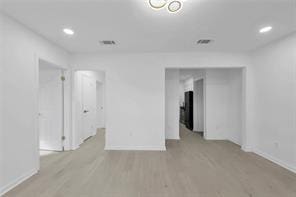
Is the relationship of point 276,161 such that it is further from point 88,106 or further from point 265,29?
point 88,106

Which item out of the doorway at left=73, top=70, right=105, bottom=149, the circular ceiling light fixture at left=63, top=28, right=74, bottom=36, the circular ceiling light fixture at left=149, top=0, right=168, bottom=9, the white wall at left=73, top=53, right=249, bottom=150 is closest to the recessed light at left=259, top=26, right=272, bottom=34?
the white wall at left=73, top=53, right=249, bottom=150

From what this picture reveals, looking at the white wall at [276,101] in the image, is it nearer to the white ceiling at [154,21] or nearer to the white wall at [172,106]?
the white ceiling at [154,21]

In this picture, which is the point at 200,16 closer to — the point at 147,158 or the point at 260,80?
the point at 260,80

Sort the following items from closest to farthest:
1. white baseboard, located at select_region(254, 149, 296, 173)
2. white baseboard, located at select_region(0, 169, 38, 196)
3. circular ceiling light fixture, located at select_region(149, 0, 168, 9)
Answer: circular ceiling light fixture, located at select_region(149, 0, 168, 9), white baseboard, located at select_region(0, 169, 38, 196), white baseboard, located at select_region(254, 149, 296, 173)

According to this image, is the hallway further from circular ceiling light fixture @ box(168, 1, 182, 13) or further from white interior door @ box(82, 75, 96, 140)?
circular ceiling light fixture @ box(168, 1, 182, 13)

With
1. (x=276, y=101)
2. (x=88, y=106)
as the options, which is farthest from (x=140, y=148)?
(x=276, y=101)

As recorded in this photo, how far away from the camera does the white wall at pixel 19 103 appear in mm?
2428

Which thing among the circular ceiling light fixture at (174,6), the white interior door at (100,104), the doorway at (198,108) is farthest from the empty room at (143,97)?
the white interior door at (100,104)

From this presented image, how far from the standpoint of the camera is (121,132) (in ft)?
14.4

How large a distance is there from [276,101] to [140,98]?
3.15m

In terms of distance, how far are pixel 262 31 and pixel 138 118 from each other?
3.35 m

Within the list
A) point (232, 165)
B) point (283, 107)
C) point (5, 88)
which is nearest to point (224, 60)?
point (283, 107)

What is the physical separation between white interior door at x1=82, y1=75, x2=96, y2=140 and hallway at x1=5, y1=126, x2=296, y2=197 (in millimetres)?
1286

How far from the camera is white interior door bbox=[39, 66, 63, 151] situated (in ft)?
14.1
